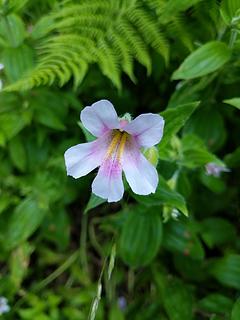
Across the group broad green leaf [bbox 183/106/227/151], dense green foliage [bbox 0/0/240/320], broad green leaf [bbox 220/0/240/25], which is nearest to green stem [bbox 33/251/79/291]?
dense green foliage [bbox 0/0/240/320]

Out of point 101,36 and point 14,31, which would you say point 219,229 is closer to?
point 101,36

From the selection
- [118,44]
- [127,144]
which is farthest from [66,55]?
[127,144]

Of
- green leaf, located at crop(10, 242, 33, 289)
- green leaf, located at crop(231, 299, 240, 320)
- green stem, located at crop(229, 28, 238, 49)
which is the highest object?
green stem, located at crop(229, 28, 238, 49)

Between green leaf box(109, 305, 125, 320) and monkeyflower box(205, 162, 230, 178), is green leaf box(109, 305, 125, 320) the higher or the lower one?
the lower one

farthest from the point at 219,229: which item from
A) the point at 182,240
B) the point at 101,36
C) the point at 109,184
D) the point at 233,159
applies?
the point at 109,184

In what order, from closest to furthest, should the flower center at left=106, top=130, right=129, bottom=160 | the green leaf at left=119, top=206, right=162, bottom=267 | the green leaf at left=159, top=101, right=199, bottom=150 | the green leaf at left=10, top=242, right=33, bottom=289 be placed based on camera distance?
the flower center at left=106, top=130, right=129, bottom=160, the green leaf at left=159, top=101, right=199, bottom=150, the green leaf at left=119, top=206, right=162, bottom=267, the green leaf at left=10, top=242, right=33, bottom=289

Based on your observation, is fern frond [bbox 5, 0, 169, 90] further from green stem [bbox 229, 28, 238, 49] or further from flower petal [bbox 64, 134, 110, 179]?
flower petal [bbox 64, 134, 110, 179]
